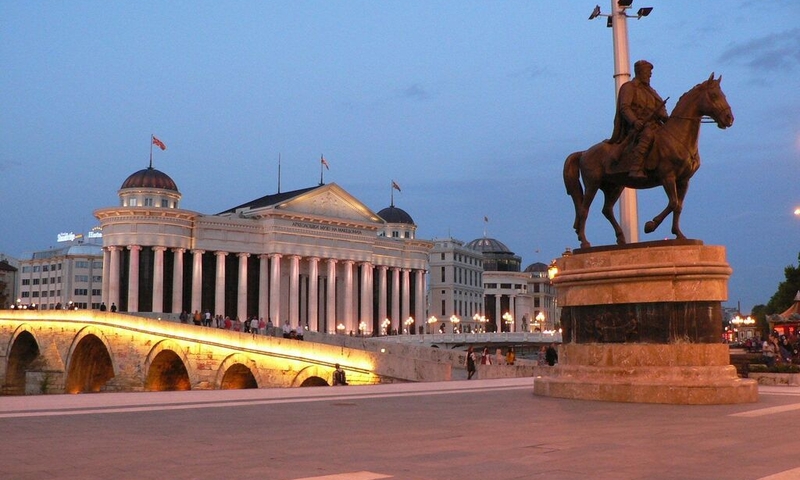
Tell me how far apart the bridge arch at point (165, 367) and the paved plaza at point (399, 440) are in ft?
132

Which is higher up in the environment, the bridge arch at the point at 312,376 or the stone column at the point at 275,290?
the stone column at the point at 275,290

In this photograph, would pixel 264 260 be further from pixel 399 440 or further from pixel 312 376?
pixel 399 440

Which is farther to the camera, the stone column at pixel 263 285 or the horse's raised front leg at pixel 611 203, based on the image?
the stone column at pixel 263 285

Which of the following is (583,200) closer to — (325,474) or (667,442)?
(667,442)

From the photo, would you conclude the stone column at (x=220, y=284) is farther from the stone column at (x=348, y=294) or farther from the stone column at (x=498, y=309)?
the stone column at (x=498, y=309)

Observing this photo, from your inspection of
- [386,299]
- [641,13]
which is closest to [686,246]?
[641,13]

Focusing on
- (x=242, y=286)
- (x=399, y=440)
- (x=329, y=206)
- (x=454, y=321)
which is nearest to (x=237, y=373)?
(x=242, y=286)

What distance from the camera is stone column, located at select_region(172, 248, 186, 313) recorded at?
8162 centimetres

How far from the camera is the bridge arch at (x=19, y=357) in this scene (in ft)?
232

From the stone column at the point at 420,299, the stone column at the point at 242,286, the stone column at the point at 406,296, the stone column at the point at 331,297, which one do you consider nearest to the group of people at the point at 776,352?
the stone column at the point at 242,286

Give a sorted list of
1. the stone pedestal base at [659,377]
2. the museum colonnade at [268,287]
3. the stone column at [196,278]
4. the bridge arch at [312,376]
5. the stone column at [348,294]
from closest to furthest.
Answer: the stone pedestal base at [659,377] < the bridge arch at [312,376] < the museum colonnade at [268,287] < the stone column at [196,278] < the stone column at [348,294]

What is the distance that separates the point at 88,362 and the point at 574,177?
58.8 meters

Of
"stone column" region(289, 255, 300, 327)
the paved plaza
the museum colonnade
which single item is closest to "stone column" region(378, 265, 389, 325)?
the museum colonnade

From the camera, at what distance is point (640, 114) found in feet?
50.2
